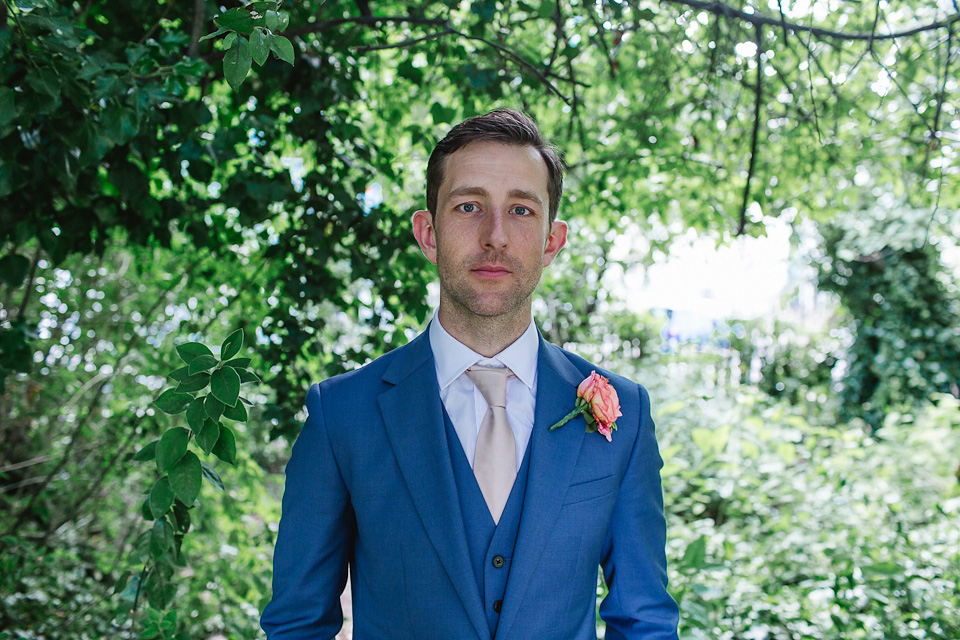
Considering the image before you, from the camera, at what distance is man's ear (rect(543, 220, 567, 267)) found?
1.54 meters

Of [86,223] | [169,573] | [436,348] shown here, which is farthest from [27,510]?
[436,348]

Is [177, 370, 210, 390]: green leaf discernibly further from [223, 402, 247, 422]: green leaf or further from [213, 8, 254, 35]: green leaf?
[213, 8, 254, 35]: green leaf

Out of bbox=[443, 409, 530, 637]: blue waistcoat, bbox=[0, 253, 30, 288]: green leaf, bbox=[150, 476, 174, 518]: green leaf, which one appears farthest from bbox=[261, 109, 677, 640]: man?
bbox=[0, 253, 30, 288]: green leaf

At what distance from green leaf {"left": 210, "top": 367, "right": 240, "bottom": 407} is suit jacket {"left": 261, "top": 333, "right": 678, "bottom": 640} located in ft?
0.72

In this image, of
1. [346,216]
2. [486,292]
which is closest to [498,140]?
[486,292]

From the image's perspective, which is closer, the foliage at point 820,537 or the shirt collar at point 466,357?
the shirt collar at point 466,357

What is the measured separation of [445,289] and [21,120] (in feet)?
3.71

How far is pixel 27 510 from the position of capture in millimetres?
2965

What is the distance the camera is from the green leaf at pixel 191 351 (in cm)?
124

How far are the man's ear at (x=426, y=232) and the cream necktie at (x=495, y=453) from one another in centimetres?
33

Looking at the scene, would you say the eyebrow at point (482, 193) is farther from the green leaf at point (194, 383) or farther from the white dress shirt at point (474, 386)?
the green leaf at point (194, 383)

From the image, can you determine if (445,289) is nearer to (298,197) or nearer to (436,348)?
(436,348)

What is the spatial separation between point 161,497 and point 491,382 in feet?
2.30

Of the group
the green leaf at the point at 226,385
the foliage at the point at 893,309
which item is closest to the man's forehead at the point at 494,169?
the green leaf at the point at 226,385
